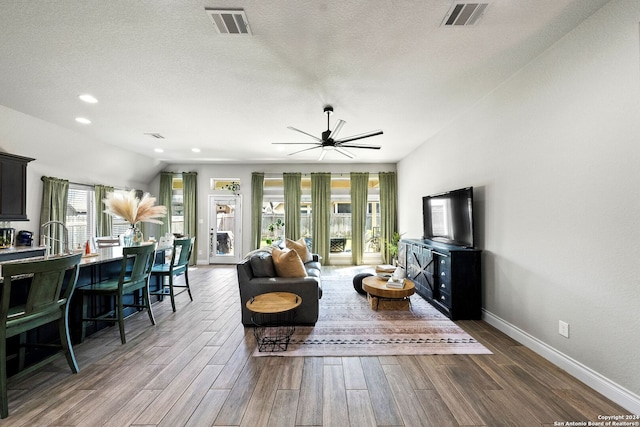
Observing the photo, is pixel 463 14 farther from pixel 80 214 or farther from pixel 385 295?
pixel 80 214

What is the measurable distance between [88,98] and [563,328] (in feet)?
19.3

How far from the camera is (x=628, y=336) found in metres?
1.79

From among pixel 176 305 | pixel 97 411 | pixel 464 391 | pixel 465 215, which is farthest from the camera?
pixel 176 305

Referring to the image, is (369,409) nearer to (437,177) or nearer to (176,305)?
(176,305)

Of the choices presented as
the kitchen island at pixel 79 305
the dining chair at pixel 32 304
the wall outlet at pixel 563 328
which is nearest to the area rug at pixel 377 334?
the wall outlet at pixel 563 328

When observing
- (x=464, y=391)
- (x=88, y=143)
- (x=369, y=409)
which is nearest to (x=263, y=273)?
(x=369, y=409)

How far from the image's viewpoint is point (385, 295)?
346 centimetres

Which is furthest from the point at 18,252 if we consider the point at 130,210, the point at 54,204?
the point at 130,210

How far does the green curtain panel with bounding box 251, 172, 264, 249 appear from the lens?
713 centimetres

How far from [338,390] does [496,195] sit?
2.82m

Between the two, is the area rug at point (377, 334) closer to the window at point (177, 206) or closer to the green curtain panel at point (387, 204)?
the green curtain panel at point (387, 204)

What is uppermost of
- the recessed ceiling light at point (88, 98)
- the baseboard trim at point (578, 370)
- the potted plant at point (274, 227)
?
the recessed ceiling light at point (88, 98)

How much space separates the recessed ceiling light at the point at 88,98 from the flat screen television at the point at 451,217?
5095 millimetres

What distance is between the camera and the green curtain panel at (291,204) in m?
7.09
